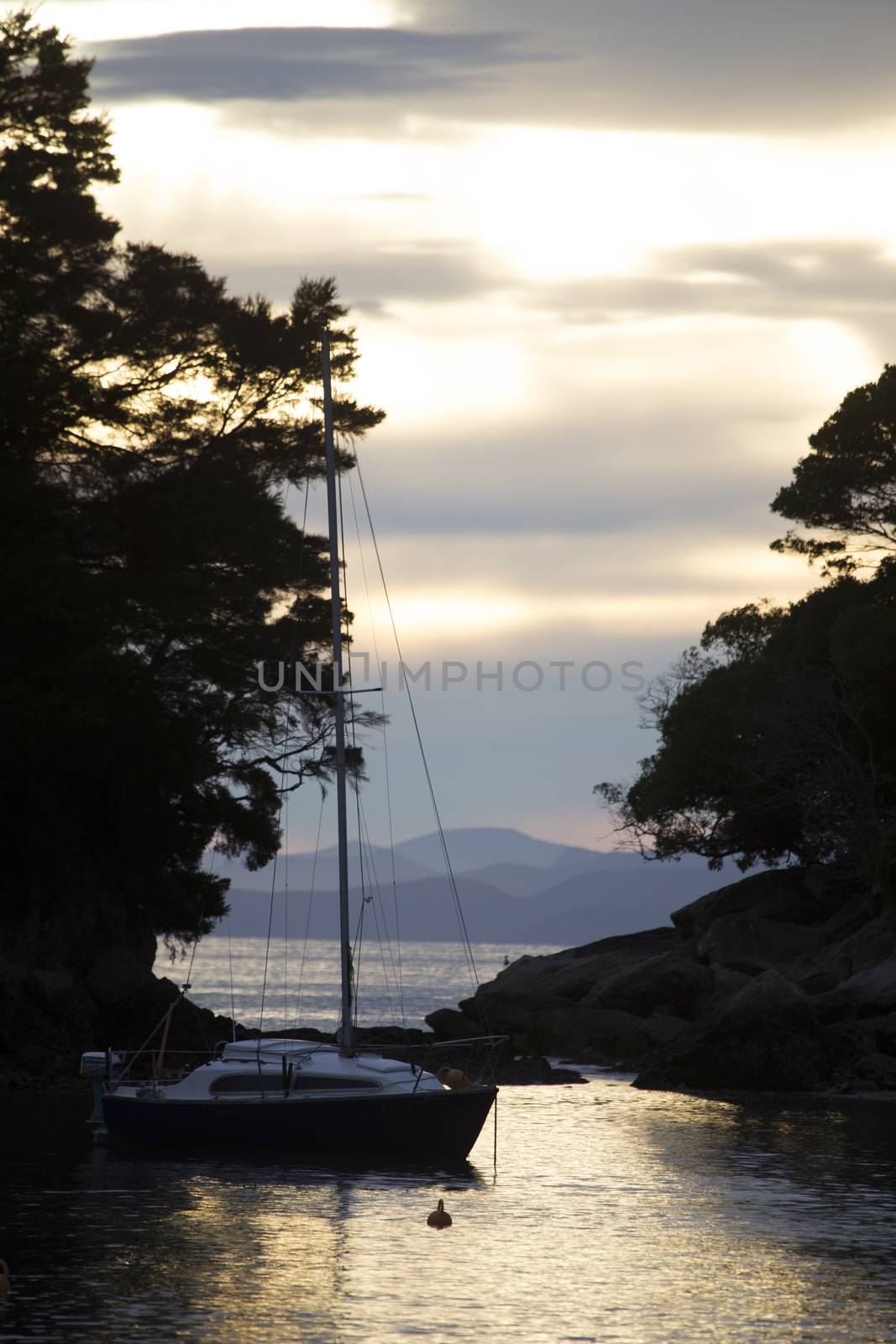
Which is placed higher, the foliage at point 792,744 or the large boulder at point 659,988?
the foliage at point 792,744

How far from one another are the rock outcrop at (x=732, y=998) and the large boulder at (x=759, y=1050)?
3cm

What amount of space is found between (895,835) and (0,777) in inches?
975

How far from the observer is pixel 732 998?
125 ft

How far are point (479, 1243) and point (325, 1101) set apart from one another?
19.9 ft

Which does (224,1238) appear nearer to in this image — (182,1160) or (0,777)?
(182,1160)

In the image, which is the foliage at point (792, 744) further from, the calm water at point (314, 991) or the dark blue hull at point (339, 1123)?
the dark blue hull at point (339, 1123)

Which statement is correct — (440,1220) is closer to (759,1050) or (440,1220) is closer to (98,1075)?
(98,1075)

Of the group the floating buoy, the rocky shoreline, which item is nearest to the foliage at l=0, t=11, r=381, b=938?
the rocky shoreline

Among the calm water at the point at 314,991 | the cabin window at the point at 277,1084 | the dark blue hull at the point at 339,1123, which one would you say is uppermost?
the cabin window at the point at 277,1084

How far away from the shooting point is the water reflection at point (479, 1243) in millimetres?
16078

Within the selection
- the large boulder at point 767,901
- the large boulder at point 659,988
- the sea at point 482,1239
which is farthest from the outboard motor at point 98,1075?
the large boulder at point 767,901

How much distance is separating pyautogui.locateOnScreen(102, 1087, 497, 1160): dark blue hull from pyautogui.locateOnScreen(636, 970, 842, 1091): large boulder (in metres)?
13.0

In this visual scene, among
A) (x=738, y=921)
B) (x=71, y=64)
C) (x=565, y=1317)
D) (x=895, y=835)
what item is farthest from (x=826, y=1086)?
(x=71, y=64)

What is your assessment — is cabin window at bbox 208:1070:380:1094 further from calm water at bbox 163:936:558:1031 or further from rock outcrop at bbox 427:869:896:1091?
calm water at bbox 163:936:558:1031
